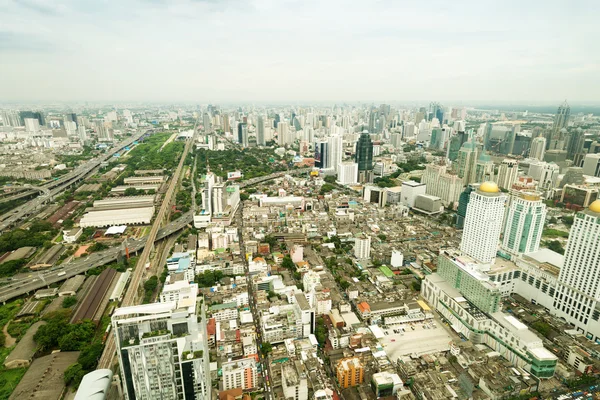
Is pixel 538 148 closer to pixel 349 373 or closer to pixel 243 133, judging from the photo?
pixel 349 373

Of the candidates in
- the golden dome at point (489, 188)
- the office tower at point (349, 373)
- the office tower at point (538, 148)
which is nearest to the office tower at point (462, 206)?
the golden dome at point (489, 188)

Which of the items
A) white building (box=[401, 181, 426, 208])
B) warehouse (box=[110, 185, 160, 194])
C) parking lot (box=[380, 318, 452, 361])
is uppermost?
white building (box=[401, 181, 426, 208])

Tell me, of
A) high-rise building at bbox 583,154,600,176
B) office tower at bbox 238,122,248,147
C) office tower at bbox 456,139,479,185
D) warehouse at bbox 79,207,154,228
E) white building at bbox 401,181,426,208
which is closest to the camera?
warehouse at bbox 79,207,154,228

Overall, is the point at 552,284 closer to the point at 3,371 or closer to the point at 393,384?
the point at 393,384

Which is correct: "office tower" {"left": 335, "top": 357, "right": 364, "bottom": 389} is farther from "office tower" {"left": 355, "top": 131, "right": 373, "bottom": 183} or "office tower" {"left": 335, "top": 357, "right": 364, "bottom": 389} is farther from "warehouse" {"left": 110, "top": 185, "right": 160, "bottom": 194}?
"office tower" {"left": 355, "top": 131, "right": 373, "bottom": 183}

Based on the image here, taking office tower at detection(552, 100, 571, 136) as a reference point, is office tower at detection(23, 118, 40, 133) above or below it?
below

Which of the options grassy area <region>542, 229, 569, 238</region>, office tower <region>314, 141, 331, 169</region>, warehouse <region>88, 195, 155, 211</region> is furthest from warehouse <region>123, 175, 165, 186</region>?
grassy area <region>542, 229, 569, 238</region>

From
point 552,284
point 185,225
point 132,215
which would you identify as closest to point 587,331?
point 552,284
